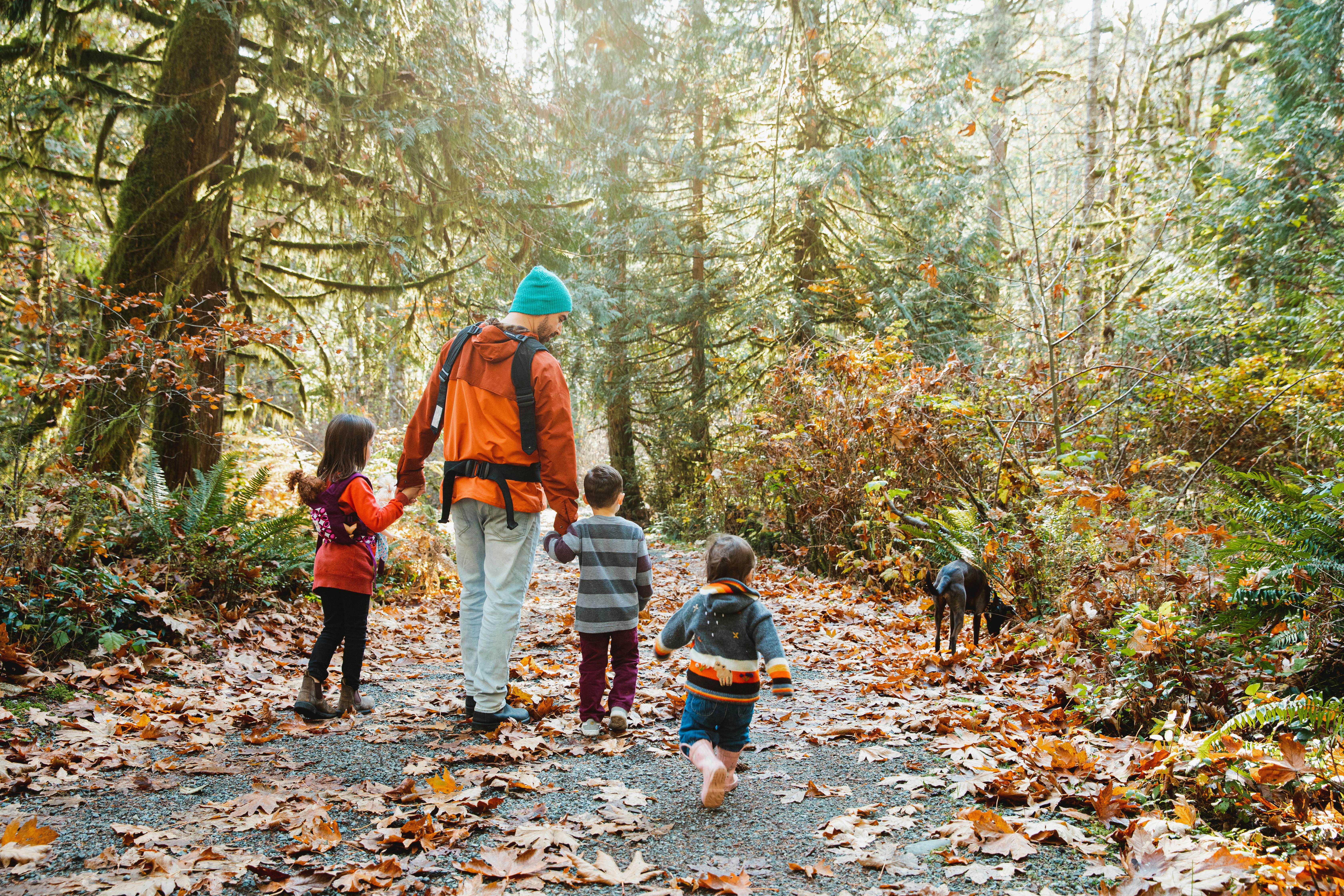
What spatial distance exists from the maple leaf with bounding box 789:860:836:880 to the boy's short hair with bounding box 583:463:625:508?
197cm

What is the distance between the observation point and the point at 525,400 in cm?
382

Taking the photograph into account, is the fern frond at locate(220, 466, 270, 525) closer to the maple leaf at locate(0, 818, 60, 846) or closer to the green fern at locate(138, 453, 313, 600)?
the green fern at locate(138, 453, 313, 600)

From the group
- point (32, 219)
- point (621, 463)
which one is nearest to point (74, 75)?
point (32, 219)

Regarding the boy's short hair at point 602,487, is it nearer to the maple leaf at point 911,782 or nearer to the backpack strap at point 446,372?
the backpack strap at point 446,372

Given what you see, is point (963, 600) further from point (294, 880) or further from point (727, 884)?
point (294, 880)

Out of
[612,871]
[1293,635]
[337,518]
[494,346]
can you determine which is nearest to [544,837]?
[612,871]

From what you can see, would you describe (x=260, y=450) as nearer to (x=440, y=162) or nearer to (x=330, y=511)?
(x=440, y=162)

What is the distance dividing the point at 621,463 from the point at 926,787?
13.3m

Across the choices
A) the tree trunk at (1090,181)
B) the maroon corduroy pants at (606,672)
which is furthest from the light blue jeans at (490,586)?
the tree trunk at (1090,181)

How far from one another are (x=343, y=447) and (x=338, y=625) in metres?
0.99

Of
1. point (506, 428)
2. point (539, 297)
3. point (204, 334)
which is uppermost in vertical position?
point (204, 334)

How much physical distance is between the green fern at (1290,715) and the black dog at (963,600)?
2.41 metres

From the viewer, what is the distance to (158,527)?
589cm

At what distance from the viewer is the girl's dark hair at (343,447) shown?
4148mm
